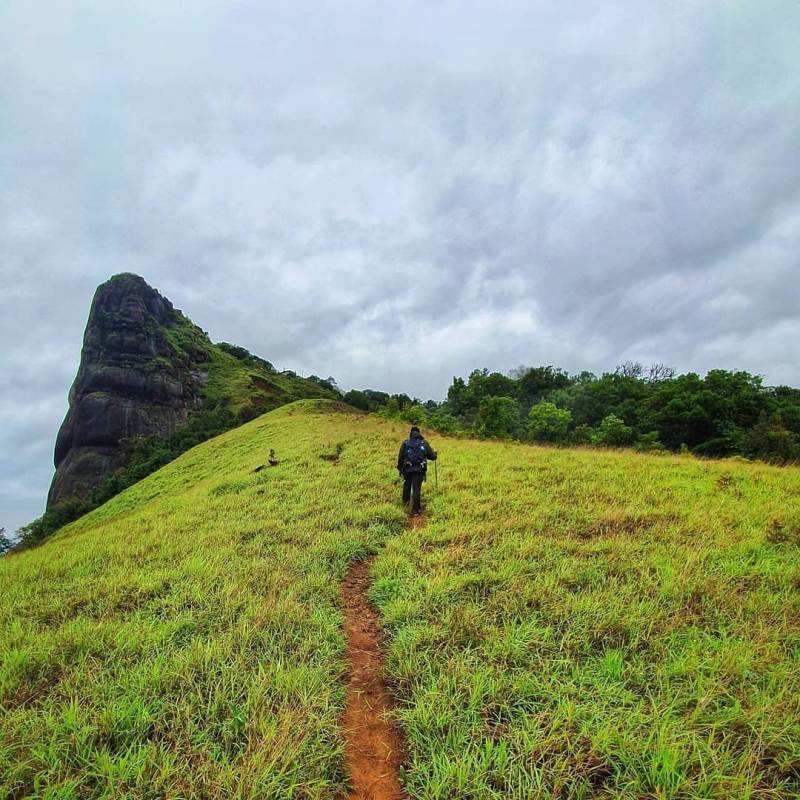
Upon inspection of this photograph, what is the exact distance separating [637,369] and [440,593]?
87.8 metres

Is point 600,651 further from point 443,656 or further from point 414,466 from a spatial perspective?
point 414,466

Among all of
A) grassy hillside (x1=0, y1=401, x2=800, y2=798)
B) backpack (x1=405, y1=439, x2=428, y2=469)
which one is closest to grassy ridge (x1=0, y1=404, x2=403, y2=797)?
grassy hillside (x1=0, y1=401, x2=800, y2=798)

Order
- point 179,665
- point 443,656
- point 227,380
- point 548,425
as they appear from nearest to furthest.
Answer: point 179,665
point 443,656
point 548,425
point 227,380

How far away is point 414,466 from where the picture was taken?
7.99 metres

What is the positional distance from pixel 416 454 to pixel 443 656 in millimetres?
4886

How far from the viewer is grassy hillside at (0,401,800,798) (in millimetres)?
2355

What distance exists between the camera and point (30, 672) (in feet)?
10.5

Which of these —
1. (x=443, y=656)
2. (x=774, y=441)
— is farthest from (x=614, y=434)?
(x=443, y=656)

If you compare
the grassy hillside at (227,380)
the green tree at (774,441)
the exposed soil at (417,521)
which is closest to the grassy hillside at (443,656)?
the exposed soil at (417,521)

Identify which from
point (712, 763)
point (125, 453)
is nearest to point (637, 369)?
point (712, 763)

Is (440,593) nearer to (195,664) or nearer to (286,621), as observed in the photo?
(286,621)

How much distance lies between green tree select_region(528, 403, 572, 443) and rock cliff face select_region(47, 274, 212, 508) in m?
63.0

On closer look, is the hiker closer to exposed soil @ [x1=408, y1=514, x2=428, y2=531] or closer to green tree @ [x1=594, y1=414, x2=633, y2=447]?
exposed soil @ [x1=408, y1=514, x2=428, y2=531]

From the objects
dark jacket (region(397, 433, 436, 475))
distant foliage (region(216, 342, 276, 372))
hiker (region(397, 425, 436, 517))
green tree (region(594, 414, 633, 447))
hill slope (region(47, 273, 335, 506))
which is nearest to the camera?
hiker (region(397, 425, 436, 517))
